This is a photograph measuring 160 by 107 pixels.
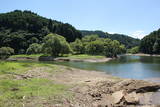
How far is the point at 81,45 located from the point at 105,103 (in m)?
86.6

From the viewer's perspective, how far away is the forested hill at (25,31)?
11331cm

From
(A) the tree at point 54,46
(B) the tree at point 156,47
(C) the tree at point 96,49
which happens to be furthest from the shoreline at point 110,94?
(B) the tree at point 156,47

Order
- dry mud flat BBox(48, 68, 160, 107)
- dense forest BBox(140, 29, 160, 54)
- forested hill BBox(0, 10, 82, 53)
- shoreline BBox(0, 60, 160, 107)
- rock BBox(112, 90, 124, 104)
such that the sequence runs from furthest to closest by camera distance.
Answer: dense forest BBox(140, 29, 160, 54) → forested hill BBox(0, 10, 82, 53) → rock BBox(112, 90, 124, 104) → dry mud flat BBox(48, 68, 160, 107) → shoreline BBox(0, 60, 160, 107)

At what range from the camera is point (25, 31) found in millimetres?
129625

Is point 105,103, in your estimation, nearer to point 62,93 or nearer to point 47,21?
point 62,93

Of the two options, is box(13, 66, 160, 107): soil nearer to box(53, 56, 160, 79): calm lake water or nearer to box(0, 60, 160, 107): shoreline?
box(0, 60, 160, 107): shoreline

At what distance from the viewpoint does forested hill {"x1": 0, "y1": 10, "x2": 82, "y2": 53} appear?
113312 mm

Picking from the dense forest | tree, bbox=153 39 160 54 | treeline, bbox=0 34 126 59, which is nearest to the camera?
treeline, bbox=0 34 126 59

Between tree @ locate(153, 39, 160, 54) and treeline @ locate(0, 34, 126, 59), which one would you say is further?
tree @ locate(153, 39, 160, 54)

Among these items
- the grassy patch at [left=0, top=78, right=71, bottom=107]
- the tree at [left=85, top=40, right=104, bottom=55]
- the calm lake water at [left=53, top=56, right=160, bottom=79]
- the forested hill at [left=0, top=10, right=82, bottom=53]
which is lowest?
the calm lake water at [left=53, top=56, right=160, bottom=79]

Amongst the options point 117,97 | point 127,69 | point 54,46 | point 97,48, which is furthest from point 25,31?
point 117,97


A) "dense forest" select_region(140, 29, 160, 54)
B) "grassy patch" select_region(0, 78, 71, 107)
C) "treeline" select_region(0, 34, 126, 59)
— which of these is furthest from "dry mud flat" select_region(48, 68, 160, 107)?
"dense forest" select_region(140, 29, 160, 54)

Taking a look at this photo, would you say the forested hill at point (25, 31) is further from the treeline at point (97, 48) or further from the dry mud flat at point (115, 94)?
the dry mud flat at point (115, 94)

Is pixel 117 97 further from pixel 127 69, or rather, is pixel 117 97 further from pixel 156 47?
pixel 156 47
